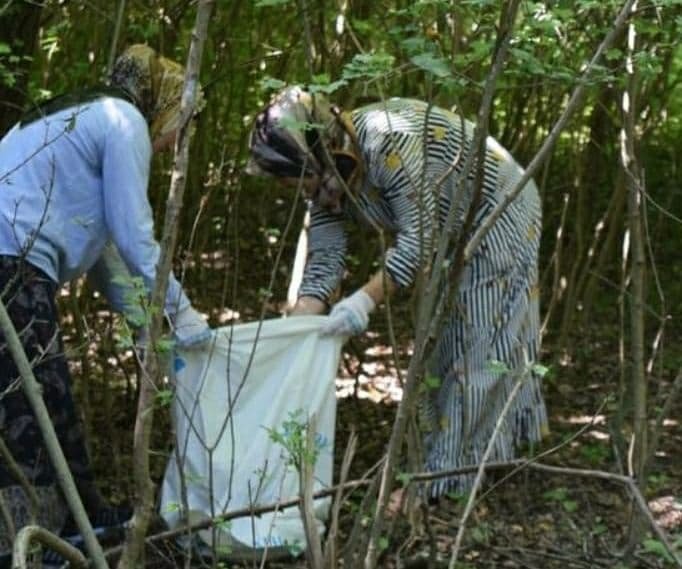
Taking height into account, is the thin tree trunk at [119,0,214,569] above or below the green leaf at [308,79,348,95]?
below

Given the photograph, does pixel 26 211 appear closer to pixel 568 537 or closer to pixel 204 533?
pixel 204 533

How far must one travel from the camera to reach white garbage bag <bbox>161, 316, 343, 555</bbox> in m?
3.93

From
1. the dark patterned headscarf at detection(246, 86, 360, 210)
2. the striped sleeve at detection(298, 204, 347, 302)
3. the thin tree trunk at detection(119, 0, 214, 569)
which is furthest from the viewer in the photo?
the striped sleeve at detection(298, 204, 347, 302)

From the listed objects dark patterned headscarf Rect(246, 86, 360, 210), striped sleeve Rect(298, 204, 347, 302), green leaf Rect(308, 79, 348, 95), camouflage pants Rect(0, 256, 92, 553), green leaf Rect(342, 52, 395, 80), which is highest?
green leaf Rect(342, 52, 395, 80)

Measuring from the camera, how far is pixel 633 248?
3.80 m

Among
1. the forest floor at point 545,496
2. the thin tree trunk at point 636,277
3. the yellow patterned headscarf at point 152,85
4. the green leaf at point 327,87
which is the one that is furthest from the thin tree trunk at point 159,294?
the thin tree trunk at point 636,277

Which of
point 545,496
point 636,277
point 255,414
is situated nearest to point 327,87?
point 636,277

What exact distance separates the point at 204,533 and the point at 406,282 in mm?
915

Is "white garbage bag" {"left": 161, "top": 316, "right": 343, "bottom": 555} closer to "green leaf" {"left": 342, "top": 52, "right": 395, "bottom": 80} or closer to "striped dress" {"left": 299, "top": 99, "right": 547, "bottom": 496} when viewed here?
"striped dress" {"left": 299, "top": 99, "right": 547, "bottom": 496}

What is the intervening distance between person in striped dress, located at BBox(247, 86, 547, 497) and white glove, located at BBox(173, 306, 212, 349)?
1.25 feet

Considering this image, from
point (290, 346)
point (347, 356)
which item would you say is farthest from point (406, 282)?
point (347, 356)

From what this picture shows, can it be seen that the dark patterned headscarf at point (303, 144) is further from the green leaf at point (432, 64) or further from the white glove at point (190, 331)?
the green leaf at point (432, 64)

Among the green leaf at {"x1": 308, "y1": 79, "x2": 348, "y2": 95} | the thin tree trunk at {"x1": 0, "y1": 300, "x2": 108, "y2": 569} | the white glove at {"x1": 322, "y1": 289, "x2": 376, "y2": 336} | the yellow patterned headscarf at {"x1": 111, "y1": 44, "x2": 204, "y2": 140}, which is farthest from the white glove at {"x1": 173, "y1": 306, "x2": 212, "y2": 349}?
the thin tree trunk at {"x1": 0, "y1": 300, "x2": 108, "y2": 569}

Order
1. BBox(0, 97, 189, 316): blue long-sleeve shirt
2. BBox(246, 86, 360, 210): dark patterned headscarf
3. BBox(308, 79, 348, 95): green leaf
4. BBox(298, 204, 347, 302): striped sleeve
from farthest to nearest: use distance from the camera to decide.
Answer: BBox(298, 204, 347, 302): striped sleeve, BBox(246, 86, 360, 210): dark patterned headscarf, BBox(0, 97, 189, 316): blue long-sleeve shirt, BBox(308, 79, 348, 95): green leaf
